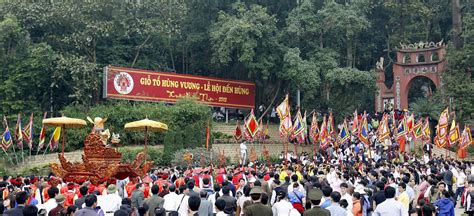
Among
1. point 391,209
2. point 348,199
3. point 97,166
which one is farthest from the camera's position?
point 97,166

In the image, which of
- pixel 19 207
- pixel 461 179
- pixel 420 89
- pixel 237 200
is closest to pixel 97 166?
pixel 237 200

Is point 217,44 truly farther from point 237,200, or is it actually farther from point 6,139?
point 237,200

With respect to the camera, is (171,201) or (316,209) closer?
(316,209)

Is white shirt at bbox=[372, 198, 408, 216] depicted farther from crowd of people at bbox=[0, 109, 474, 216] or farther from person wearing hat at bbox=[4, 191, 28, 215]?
person wearing hat at bbox=[4, 191, 28, 215]

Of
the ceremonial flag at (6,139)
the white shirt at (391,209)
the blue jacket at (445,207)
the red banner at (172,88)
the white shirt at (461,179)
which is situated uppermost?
the red banner at (172,88)

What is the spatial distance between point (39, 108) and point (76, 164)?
54.8ft

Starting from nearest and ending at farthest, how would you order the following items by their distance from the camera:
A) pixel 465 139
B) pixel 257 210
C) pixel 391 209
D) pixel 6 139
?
1. pixel 257 210
2. pixel 391 209
3. pixel 6 139
4. pixel 465 139

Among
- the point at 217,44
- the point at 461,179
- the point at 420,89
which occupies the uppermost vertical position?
the point at 217,44

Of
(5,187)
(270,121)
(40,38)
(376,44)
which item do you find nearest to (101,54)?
(40,38)

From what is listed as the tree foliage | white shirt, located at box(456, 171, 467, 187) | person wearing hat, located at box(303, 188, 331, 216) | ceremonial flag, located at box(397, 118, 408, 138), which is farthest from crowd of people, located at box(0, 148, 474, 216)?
the tree foliage

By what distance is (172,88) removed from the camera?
1350 inches

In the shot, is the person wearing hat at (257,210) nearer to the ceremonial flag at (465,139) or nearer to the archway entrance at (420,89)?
the ceremonial flag at (465,139)

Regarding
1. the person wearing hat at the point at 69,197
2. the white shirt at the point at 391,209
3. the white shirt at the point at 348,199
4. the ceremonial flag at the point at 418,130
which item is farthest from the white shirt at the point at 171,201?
the ceremonial flag at the point at 418,130

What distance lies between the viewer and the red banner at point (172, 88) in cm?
3188
